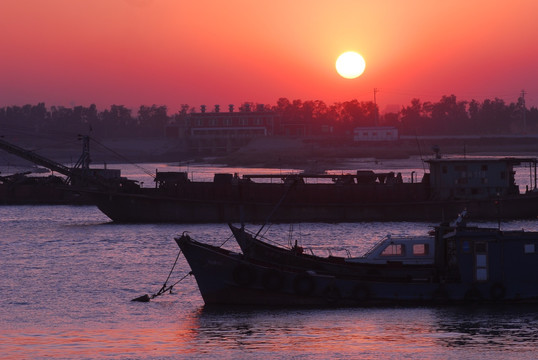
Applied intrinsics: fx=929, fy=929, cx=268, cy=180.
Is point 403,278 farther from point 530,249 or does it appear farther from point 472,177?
point 472,177

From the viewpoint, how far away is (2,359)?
95.4ft

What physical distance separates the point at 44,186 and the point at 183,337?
74908 mm

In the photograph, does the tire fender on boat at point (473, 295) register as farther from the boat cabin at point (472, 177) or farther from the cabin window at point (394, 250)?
the boat cabin at point (472, 177)

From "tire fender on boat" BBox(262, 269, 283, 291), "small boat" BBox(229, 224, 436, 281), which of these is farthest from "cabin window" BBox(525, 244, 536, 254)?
"tire fender on boat" BBox(262, 269, 283, 291)

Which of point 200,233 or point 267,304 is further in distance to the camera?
point 200,233

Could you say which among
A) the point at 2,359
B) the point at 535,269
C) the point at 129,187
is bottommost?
the point at 2,359

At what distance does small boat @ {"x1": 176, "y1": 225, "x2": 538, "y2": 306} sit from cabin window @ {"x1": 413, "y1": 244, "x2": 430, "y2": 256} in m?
1.21

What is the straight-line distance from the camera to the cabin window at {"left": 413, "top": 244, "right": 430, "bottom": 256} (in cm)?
3719

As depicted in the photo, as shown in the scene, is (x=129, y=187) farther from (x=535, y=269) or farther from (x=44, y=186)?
(x=535, y=269)

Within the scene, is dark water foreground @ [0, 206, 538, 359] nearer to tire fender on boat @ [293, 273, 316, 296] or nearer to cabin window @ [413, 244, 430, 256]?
tire fender on boat @ [293, 273, 316, 296]

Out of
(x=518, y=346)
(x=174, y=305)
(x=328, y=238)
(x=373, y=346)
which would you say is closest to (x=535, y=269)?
(x=518, y=346)

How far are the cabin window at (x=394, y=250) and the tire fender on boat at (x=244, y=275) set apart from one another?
556 cm

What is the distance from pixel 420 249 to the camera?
37250 mm

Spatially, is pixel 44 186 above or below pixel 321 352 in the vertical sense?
above
